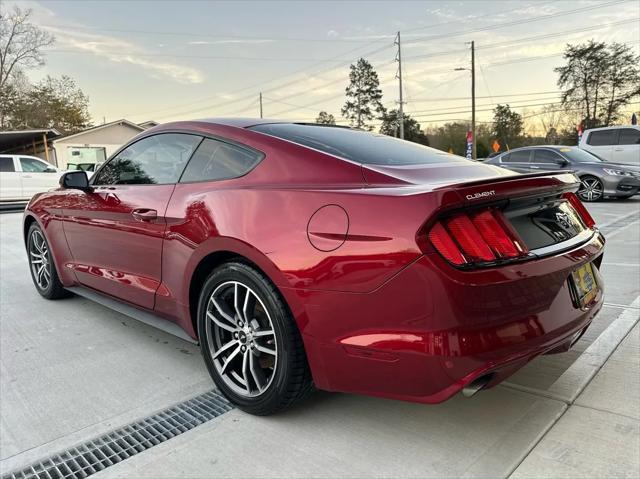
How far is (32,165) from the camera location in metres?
15.6

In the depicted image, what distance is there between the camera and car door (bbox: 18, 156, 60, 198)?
1529cm

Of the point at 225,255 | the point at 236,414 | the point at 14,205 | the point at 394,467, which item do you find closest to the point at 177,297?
the point at 225,255


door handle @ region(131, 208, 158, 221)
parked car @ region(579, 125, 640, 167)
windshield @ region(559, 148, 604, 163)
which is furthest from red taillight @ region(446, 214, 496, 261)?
parked car @ region(579, 125, 640, 167)

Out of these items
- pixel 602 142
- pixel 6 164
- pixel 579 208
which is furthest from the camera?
pixel 6 164

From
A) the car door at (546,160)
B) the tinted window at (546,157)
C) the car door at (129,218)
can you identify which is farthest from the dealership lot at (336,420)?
the tinted window at (546,157)

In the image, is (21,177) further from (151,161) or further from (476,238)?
(476,238)

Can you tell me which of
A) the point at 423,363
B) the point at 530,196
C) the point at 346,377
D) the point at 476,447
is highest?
the point at 530,196

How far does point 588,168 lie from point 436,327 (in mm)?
11112

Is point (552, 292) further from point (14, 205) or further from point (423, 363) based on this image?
point (14, 205)

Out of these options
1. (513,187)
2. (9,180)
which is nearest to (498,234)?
(513,187)

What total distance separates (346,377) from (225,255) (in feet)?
2.81

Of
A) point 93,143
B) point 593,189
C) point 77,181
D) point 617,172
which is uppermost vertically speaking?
point 93,143

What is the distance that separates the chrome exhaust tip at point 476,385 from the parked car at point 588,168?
9.70m

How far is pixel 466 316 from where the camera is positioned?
166 centimetres
